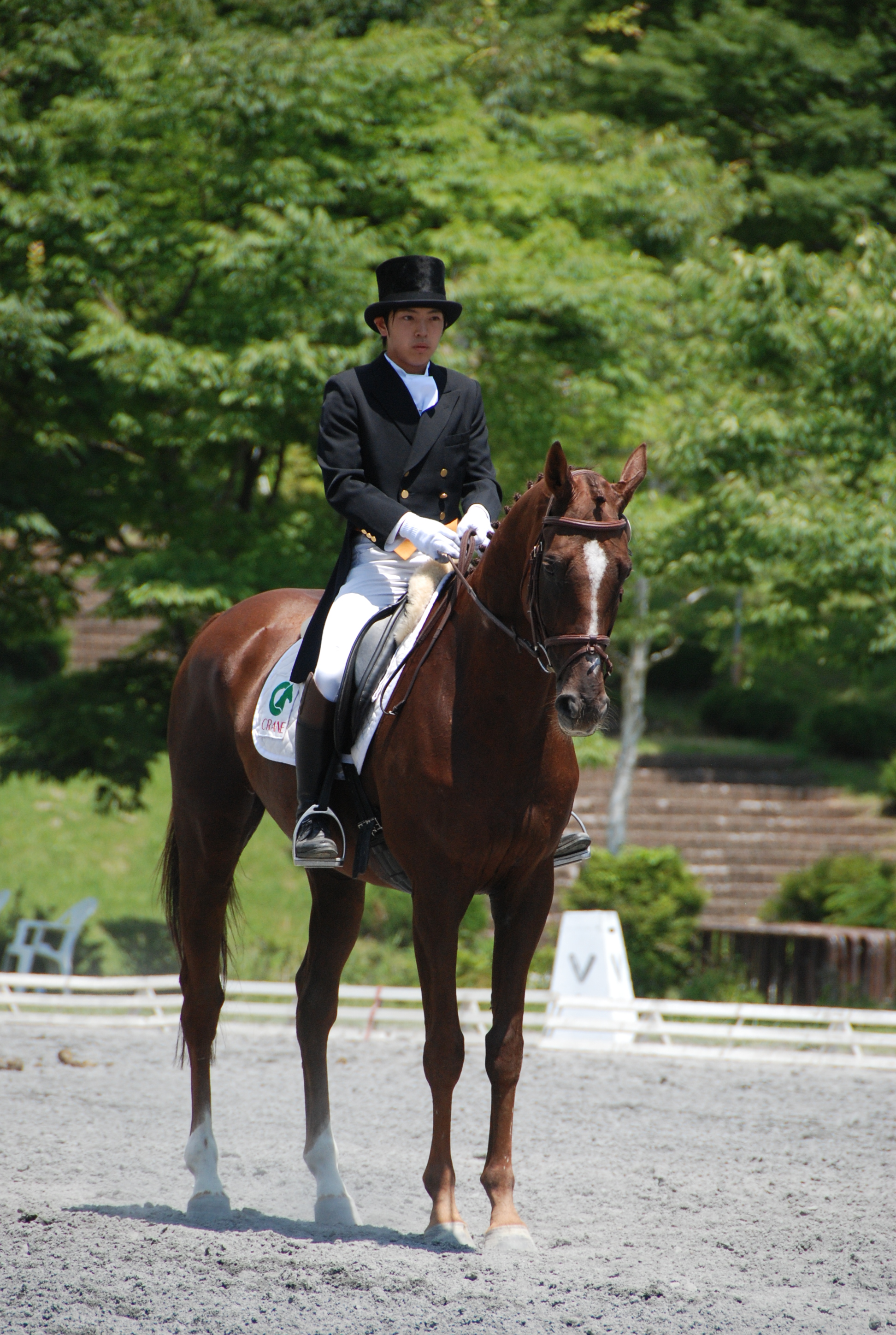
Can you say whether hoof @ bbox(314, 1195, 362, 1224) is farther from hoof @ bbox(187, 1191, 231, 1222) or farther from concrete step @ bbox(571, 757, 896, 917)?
concrete step @ bbox(571, 757, 896, 917)

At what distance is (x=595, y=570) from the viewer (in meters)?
3.68

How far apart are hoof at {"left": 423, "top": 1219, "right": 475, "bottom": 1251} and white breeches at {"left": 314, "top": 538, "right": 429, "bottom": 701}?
1.90 metres

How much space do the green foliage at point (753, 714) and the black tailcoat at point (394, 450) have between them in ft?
79.5

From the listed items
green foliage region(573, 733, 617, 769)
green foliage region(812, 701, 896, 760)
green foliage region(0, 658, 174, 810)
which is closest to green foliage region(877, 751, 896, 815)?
green foliage region(812, 701, 896, 760)

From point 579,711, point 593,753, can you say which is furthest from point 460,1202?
point 593,753

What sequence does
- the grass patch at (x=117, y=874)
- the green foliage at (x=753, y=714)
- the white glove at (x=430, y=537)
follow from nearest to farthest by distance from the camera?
the white glove at (x=430, y=537)
the grass patch at (x=117, y=874)
the green foliage at (x=753, y=714)

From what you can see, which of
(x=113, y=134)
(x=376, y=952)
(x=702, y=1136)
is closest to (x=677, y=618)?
(x=376, y=952)

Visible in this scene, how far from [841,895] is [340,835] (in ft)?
42.9

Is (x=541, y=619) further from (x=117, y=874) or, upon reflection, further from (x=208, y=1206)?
(x=117, y=874)

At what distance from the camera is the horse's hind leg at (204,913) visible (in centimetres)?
537

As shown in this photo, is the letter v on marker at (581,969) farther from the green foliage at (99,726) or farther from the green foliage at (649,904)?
the green foliage at (99,726)

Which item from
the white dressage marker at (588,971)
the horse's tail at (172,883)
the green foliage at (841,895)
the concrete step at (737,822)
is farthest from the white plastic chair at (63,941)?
the green foliage at (841,895)

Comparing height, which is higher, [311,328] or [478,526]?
[311,328]

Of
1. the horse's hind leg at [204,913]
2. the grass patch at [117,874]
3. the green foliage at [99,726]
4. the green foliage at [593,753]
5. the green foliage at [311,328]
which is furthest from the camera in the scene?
the grass patch at [117,874]
